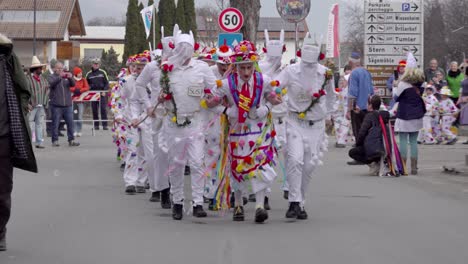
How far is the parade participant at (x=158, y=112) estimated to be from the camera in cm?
1298

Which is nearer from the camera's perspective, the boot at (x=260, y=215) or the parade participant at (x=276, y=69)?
the boot at (x=260, y=215)

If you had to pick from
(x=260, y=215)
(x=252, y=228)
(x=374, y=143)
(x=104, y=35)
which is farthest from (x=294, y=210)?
(x=104, y=35)

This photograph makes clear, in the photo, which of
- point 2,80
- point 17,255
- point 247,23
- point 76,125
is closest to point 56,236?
point 17,255

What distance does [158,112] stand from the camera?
43.1 feet

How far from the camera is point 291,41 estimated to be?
140 m

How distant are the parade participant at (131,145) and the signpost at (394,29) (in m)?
12.7

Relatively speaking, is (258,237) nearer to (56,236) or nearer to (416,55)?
(56,236)

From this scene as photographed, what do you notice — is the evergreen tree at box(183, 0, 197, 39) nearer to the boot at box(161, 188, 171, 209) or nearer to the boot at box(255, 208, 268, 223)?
the boot at box(161, 188, 171, 209)

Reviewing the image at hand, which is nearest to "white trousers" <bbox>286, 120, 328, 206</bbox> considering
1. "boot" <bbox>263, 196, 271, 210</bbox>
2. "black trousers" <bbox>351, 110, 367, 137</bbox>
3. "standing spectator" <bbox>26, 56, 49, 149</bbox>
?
"boot" <bbox>263, 196, 271, 210</bbox>

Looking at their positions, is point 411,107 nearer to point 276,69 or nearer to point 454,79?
point 276,69

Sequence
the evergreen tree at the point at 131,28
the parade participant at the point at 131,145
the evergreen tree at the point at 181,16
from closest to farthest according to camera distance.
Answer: the parade participant at the point at 131,145, the evergreen tree at the point at 181,16, the evergreen tree at the point at 131,28

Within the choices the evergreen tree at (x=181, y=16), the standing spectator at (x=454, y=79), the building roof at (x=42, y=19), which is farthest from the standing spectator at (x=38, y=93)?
the evergreen tree at (x=181, y=16)

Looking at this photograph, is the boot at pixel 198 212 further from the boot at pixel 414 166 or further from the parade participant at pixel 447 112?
the parade participant at pixel 447 112

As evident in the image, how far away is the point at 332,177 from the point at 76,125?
1592cm
